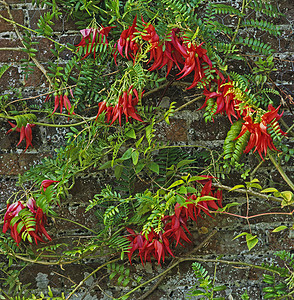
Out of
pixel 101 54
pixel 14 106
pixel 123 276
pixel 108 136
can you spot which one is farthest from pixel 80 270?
pixel 101 54

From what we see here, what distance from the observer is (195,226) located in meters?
1.12

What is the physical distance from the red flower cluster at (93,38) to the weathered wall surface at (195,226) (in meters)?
0.13

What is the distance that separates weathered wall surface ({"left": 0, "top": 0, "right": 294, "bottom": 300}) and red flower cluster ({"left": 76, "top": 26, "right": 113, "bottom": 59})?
0.13 meters

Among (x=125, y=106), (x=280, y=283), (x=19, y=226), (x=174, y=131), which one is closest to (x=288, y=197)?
(x=280, y=283)

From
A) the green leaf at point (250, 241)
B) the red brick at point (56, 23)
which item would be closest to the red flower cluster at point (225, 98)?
the green leaf at point (250, 241)

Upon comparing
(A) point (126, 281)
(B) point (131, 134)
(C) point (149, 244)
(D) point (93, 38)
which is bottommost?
(A) point (126, 281)

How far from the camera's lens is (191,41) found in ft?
3.05

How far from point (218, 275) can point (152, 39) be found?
71cm

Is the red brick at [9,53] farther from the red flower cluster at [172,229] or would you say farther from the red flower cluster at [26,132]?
the red flower cluster at [172,229]

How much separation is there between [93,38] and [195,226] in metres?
0.62

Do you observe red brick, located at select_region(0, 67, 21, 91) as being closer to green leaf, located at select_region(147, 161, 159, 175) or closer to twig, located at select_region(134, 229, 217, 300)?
green leaf, located at select_region(147, 161, 159, 175)

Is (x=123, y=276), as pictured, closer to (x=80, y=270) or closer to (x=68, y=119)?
(x=80, y=270)

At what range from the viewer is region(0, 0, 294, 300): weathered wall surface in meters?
1.11

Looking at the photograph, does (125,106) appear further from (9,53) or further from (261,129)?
(9,53)
